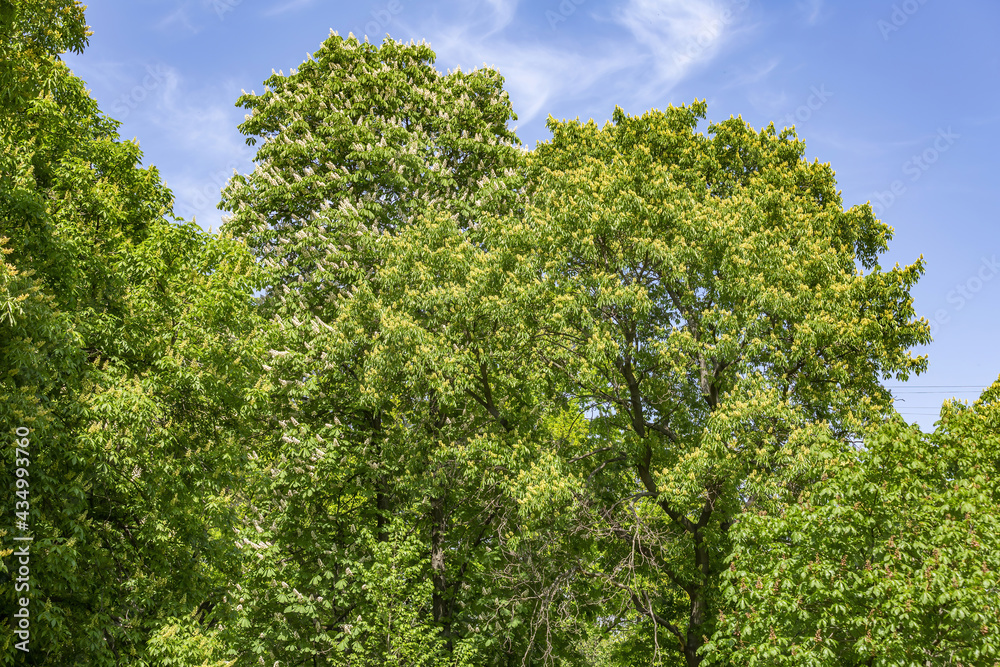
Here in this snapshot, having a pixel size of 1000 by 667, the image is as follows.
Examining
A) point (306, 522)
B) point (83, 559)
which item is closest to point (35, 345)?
point (83, 559)

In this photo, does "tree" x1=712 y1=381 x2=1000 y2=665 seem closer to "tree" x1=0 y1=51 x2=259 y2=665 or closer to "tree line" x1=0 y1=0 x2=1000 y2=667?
"tree line" x1=0 y1=0 x2=1000 y2=667

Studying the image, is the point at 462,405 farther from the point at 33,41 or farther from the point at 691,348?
the point at 33,41

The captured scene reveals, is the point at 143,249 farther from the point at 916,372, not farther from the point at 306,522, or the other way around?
the point at 916,372

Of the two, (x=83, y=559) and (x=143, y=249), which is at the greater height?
(x=143, y=249)

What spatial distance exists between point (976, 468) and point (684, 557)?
6.69 m

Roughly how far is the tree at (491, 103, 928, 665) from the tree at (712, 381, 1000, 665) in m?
1.53

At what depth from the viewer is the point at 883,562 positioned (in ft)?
36.4

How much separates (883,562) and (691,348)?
17.9ft

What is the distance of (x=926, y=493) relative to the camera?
11.6 meters

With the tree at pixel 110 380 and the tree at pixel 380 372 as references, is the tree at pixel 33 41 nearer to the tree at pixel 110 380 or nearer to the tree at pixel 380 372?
the tree at pixel 110 380

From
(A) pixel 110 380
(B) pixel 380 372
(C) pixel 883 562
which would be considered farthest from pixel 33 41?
(C) pixel 883 562

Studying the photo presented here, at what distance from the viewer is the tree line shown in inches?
456

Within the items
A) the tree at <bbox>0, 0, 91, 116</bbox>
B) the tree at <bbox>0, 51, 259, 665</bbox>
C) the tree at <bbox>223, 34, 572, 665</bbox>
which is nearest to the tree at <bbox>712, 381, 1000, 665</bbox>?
the tree at <bbox>223, 34, 572, 665</bbox>

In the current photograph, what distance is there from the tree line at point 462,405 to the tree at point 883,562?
68 millimetres
